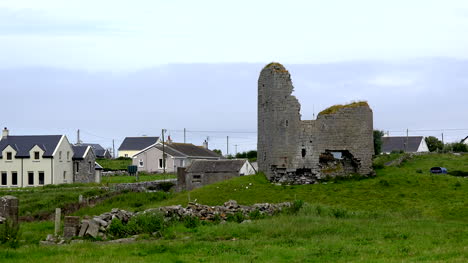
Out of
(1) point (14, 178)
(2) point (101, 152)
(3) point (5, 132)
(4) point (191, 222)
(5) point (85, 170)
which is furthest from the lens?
(2) point (101, 152)

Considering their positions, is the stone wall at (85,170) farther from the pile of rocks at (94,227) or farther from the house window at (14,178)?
the pile of rocks at (94,227)

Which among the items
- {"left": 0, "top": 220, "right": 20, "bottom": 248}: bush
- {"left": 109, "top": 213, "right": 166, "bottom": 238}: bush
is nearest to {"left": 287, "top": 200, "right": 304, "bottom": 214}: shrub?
{"left": 109, "top": 213, "right": 166, "bottom": 238}: bush

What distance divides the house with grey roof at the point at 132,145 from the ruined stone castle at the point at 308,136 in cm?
7897

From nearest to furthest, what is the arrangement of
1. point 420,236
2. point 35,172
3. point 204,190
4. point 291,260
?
point 291,260, point 420,236, point 204,190, point 35,172

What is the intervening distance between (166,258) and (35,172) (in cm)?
5570

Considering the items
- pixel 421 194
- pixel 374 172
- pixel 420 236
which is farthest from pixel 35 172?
pixel 420 236

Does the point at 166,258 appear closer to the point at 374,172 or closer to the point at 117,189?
the point at 374,172

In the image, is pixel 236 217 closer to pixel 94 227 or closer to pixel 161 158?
pixel 94 227

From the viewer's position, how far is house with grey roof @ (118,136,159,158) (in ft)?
401

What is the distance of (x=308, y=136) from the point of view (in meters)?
43.5

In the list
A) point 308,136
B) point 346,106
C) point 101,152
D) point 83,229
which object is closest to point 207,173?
point 308,136

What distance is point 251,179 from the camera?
145ft

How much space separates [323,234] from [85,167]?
56.7 meters

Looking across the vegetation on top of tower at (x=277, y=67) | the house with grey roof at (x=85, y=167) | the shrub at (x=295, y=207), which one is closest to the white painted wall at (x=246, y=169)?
the house with grey roof at (x=85, y=167)
